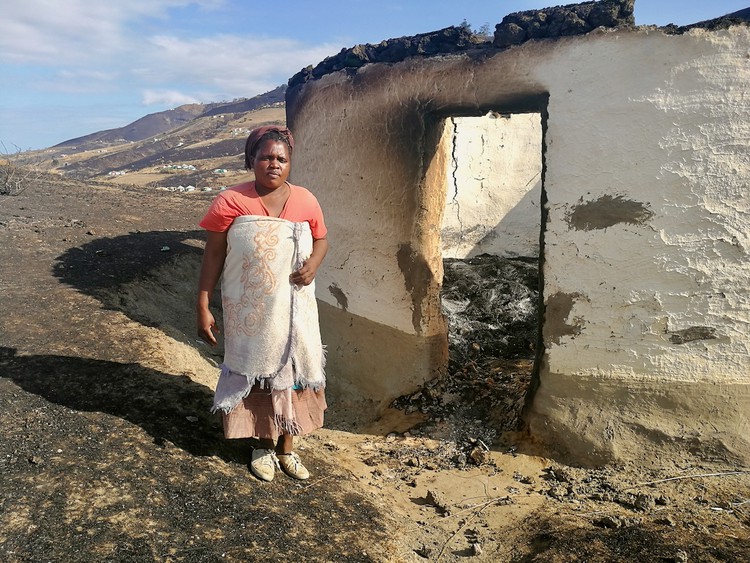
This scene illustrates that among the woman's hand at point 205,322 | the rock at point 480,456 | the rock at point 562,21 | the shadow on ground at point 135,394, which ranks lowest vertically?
the rock at point 480,456

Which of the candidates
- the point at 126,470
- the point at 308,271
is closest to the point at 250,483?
the point at 126,470

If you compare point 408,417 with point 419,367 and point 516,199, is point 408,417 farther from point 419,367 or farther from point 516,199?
point 516,199

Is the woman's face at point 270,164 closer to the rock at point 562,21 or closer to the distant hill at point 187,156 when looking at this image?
the rock at point 562,21

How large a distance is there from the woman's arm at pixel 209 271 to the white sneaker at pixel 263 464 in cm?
65

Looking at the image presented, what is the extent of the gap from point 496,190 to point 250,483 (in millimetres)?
6161

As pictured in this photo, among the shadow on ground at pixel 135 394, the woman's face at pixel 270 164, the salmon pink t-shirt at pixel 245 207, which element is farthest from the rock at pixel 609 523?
the woman's face at pixel 270 164

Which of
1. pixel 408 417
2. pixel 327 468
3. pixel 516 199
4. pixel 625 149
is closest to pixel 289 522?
pixel 327 468

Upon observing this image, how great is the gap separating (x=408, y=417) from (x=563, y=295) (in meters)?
1.52

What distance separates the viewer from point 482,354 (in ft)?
17.3

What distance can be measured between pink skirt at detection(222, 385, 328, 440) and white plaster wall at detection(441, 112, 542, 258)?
5.38m

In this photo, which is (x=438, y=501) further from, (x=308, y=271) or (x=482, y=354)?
(x=482, y=354)

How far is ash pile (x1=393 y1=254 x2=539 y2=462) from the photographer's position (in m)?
4.10

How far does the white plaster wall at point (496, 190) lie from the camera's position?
793 cm

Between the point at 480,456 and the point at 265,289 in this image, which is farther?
the point at 480,456
